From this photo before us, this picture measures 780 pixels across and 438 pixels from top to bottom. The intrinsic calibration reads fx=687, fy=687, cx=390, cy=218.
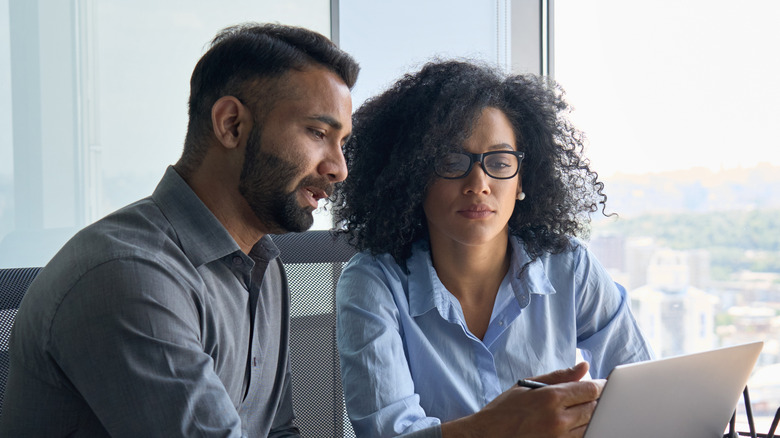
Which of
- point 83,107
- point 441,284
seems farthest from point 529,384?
point 83,107

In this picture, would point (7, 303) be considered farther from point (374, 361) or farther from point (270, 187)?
point (374, 361)

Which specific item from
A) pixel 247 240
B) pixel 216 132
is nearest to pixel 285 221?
pixel 247 240

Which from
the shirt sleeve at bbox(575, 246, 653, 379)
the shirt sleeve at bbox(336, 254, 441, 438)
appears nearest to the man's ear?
the shirt sleeve at bbox(336, 254, 441, 438)

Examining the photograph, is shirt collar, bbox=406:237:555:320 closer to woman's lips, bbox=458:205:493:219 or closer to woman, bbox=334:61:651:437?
woman, bbox=334:61:651:437

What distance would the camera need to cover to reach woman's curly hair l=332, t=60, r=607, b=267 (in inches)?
58.9

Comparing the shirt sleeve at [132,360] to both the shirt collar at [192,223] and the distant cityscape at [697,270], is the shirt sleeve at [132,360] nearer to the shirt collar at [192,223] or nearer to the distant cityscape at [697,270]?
the shirt collar at [192,223]

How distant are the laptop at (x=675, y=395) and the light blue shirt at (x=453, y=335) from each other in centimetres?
41

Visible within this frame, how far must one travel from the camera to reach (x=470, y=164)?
1.44 meters

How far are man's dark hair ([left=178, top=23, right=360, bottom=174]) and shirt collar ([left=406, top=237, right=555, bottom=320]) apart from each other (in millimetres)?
462

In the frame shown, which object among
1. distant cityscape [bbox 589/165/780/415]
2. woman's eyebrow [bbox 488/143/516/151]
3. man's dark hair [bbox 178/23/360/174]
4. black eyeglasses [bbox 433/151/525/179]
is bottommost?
distant cityscape [bbox 589/165/780/415]

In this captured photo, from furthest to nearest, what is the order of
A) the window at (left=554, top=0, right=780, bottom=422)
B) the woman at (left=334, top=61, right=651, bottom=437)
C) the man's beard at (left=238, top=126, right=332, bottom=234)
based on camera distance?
the window at (left=554, top=0, right=780, bottom=422) → the woman at (left=334, top=61, right=651, bottom=437) → the man's beard at (left=238, top=126, right=332, bottom=234)

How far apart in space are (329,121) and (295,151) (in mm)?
84

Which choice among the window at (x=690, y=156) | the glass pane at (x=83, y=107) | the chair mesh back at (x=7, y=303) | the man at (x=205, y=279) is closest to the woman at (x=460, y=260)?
the man at (x=205, y=279)

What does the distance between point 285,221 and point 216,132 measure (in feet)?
0.64
